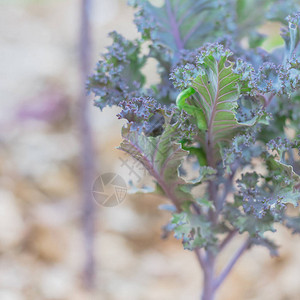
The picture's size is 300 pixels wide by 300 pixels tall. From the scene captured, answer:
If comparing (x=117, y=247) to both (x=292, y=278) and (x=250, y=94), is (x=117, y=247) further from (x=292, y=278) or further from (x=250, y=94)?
(x=250, y=94)

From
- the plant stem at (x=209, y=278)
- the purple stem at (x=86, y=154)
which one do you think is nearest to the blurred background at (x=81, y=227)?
the purple stem at (x=86, y=154)

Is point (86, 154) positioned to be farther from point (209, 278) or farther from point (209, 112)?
point (209, 112)

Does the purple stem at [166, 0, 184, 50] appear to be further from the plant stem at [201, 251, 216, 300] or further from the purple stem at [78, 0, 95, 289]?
the purple stem at [78, 0, 95, 289]

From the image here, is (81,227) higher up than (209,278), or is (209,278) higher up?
(81,227)

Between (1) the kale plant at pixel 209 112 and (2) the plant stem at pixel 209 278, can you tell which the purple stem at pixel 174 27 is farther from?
(2) the plant stem at pixel 209 278

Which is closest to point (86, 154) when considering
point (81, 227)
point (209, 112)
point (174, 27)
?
point (81, 227)

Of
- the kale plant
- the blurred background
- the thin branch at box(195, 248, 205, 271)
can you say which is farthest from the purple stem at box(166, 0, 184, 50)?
the blurred background

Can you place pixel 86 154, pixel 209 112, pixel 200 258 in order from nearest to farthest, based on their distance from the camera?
pixel 209 112
pixel 200 258
pixel 86 154

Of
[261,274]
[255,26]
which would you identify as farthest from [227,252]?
[255,26]

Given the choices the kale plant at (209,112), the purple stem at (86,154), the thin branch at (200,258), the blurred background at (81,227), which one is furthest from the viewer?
the blurred background at (81,227)

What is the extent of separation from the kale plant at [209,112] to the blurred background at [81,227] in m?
0.76

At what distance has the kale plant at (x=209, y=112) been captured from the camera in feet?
2.61

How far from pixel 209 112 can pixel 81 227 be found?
1444 mm

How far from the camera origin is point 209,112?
2.72 feet
